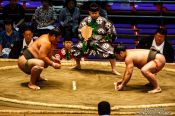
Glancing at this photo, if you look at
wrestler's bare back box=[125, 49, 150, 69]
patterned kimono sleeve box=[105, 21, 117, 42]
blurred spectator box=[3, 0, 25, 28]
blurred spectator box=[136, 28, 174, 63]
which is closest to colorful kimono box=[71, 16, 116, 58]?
patterned kimono sleeve box=[105, 21, 117, 42]

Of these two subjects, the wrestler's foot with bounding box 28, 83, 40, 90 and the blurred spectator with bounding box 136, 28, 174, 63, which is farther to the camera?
the blurred spectator with bounding box 136, 28, 174, 63

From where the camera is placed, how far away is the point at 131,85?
16.0ft

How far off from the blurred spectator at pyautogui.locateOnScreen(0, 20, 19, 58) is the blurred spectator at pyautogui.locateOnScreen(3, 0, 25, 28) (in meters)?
0.45

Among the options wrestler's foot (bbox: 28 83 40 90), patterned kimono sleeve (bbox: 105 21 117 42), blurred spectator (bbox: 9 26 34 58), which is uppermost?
patterned kimono sleeve (bbox: 105 21 117 42)

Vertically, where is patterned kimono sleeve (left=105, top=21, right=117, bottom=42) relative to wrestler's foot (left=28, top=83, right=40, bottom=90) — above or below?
above

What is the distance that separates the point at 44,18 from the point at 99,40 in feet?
5.43

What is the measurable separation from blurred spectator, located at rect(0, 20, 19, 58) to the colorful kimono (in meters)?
1.32

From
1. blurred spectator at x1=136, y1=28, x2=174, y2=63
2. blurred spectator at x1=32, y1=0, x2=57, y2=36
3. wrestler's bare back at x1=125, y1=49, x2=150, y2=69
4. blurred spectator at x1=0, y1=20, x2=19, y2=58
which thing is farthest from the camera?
blurred spectator at x1=32, y1=0, x2=57, y2=36

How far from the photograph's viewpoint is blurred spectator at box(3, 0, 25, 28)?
6836 mm

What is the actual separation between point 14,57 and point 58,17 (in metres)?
1.25

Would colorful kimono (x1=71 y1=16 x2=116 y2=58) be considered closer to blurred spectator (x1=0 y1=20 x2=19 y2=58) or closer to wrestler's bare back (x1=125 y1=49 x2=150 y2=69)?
wrestler's bare back (x1=125 y1=49 x2=150 y2=69)

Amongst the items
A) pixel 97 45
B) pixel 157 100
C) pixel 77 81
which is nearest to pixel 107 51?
pixel 97 45

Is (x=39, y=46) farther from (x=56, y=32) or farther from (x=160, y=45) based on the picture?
(x=160, y=45)

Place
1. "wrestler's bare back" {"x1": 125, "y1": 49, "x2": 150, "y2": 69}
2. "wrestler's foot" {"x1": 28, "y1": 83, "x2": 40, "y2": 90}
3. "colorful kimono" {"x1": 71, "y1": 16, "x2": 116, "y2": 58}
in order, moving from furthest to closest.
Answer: "colorful kimono" {"x1": 71, "y1": 16, "x2": 116, "y2": 58}
"wrestler's foot" {"x1": 28, "y1": 83, "x2": 40, "y2": 90}
"wrestler's bare back" {"x1": 125, "y1": 49, "x2": 150, "y2": 69}
